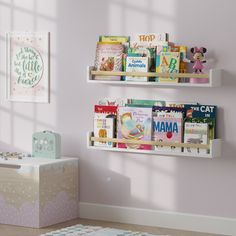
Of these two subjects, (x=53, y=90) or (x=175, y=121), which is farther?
(x=53, y=90)

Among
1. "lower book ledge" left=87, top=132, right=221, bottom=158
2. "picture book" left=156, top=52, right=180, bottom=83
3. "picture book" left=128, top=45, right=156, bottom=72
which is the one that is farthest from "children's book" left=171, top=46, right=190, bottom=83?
"lower book ledge" left=87, top=132, right=221, bottom=158

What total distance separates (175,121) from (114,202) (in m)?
0.74

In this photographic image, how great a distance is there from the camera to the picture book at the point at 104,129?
491 centimetres

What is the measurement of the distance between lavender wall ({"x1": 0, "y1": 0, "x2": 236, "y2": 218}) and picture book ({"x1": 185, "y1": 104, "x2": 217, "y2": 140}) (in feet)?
0.18

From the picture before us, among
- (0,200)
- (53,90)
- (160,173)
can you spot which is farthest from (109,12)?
(0,200)

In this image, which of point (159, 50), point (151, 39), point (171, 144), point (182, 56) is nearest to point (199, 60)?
point (182, 56)

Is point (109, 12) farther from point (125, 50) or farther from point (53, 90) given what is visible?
point (53, 90)

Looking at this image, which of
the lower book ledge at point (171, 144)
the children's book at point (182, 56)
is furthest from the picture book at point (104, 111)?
the children's book at point (182, 56)

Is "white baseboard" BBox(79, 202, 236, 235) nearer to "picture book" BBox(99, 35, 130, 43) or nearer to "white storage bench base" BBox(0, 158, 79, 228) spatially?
"white storage bench base" BBox(0, 158, 79, 228)

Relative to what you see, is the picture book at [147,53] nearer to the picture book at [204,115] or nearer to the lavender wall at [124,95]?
the lavender wall at [124,95]

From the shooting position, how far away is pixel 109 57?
4879 millimetres

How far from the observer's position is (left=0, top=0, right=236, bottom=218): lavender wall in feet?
15.2

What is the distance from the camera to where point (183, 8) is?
471cm

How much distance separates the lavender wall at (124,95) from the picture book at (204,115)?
2.1 inches
